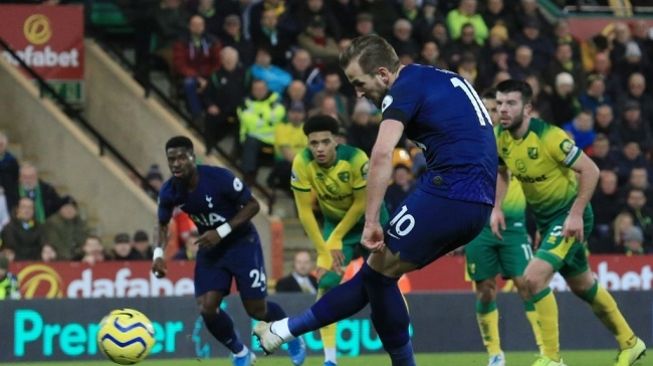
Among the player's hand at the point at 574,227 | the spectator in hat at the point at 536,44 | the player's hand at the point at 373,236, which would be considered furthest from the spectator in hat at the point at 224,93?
the player's hand at the point at 373,236

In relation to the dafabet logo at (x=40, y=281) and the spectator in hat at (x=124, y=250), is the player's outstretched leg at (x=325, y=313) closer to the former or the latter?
the dafabet logo at (x=40, y=281)

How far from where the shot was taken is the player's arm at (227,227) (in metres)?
14.2

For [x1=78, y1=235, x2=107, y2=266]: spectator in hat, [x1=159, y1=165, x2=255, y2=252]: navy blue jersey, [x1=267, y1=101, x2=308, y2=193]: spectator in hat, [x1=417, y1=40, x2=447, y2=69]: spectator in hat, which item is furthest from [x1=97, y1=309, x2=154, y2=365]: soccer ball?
[x1=417, y1=40, x2=447, y2=69]: spectator in hat

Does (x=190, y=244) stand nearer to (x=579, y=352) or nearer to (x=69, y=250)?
(x=69, y=250)

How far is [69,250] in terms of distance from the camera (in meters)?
19.9

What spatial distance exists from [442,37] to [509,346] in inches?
277

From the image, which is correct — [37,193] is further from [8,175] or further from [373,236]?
[373,236]

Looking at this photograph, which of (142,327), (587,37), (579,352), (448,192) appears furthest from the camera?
(587,37)

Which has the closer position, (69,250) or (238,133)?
(69,250)

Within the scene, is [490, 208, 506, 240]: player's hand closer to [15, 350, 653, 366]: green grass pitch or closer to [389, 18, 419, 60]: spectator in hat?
[15, 350, 653, 366]: green grass pitch

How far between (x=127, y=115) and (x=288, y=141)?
261 centimetres

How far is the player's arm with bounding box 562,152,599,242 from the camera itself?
43.9ft

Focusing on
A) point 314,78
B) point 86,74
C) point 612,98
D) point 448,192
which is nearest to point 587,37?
point 612,98

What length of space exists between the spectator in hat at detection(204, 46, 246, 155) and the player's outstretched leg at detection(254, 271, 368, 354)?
10453 millimetres
